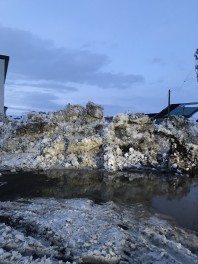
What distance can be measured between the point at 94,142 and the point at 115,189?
452 cm

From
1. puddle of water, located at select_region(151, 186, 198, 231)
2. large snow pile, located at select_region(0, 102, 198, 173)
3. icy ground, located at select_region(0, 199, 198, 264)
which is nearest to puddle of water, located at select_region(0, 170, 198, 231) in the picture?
puddle of water, located at select_region(151, 186, 198, 231)

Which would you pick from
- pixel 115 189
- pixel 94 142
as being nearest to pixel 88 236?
pixel 115 189

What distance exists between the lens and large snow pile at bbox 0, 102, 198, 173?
14414mm

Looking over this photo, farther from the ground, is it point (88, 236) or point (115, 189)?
point (115, 189)

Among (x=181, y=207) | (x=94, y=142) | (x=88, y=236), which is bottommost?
(x=88, y=236)

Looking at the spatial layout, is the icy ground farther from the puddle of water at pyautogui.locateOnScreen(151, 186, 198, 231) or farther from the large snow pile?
the large snow pile

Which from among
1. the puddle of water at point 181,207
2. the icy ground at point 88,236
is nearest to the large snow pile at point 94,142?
the puddle of water at point 181,207

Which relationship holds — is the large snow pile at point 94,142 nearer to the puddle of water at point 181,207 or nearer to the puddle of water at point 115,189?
the puddle of water at point 115,189

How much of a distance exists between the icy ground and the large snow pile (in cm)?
611

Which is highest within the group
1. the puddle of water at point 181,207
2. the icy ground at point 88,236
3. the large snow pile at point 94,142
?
the large snow pile at point 94,142

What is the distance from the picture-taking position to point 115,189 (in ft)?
35.0

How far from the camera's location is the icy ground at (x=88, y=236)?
17.6ft

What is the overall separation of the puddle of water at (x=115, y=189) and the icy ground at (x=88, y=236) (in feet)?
2.73

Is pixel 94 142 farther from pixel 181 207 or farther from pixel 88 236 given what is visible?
pixel 88 236
